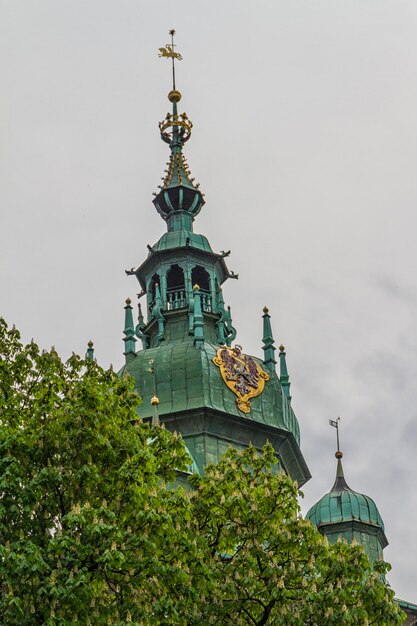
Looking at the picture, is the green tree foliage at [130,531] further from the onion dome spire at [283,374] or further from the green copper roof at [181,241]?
the green copper roof at [181,241]

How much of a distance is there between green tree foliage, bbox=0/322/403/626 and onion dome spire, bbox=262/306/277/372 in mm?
33745

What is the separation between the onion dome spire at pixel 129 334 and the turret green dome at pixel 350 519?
998 centimetres

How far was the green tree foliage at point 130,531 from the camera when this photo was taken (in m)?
30.0

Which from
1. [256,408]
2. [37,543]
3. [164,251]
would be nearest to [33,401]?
[37,543]

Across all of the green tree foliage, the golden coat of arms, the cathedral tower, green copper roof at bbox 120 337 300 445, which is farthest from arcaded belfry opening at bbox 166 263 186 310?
the green tree foliage

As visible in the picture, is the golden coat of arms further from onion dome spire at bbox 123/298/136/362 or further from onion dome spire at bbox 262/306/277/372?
onion dome spire at bbox 123/298/136/362

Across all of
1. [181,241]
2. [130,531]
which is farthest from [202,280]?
[130,531]

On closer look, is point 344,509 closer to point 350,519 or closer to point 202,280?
point 350,519

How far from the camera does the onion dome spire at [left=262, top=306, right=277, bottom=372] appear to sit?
6971 cm

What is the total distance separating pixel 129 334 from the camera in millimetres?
70062

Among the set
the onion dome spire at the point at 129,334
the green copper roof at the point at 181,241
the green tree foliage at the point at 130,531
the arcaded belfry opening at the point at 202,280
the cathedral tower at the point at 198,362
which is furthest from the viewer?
the green copper roof at the point at 181,241

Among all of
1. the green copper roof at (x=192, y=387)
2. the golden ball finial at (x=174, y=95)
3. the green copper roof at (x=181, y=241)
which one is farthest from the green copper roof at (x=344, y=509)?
the golden ball finial at (x=174, y=95)

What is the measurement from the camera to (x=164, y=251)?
71.9m

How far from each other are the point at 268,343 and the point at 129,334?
19.6ft
